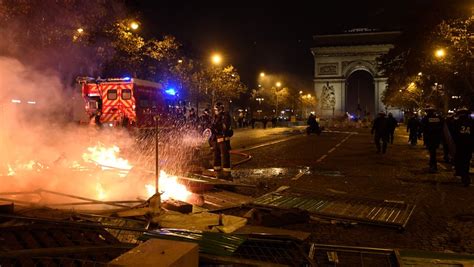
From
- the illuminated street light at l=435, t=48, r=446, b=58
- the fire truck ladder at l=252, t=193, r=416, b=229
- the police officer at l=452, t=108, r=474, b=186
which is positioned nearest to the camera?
the fire truck ladder at l=252, t=193, r=416, b=229

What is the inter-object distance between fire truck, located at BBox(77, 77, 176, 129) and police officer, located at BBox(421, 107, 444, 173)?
11561 millimetres

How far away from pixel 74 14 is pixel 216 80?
26.3m

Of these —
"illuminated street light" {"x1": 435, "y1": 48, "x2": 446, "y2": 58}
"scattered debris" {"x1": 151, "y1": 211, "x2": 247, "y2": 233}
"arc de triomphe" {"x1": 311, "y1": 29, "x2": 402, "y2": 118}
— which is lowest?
"scattered debris" {"x1": 151, "y1": 211, "x2": 247, "y2": 233}

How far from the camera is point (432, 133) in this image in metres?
13.9

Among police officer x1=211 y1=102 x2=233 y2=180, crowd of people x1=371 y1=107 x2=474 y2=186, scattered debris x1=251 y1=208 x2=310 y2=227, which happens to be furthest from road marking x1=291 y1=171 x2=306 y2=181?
scattered debris x1=251 y1=208 x2=310 y2=227

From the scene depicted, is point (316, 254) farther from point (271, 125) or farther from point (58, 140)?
point (271, 125)

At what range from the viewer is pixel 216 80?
135 feet

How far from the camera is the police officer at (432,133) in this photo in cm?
1384

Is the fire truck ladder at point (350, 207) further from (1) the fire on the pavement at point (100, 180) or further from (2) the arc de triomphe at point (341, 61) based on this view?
(2) the arc de triomphe at point (341, 61)

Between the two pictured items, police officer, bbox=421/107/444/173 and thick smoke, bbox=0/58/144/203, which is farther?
police officer, bbox=421/107/444/173

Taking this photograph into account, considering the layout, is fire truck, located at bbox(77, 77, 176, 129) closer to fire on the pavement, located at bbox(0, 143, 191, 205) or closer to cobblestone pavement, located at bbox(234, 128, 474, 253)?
cobblestone pavement, located at bbox(234, 128, 474, 253)

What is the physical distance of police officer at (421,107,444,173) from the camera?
13844 mm

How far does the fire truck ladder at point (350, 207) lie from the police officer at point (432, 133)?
6.00 m

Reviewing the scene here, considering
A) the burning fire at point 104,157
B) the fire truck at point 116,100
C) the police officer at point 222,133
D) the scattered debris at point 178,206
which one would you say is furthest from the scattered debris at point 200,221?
the fire truck at point 116,100
